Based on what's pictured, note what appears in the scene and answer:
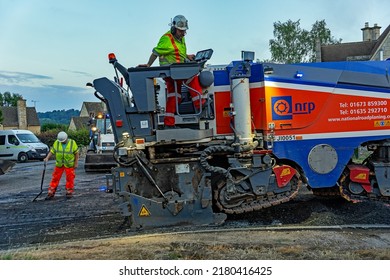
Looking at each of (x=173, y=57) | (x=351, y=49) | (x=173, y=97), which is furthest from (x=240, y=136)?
(x=351, y=49)

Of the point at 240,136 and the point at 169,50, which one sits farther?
the point at 169,50

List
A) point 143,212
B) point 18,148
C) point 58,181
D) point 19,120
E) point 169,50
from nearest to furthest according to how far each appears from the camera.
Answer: point 143,212 < point 169,50 < point 58,181 < point 18,148 < point 19,120

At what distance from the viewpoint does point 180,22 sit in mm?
4809

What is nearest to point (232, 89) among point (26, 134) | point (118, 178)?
point (118, 178)

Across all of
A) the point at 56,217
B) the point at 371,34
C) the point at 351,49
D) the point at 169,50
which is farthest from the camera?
the point at 351,49

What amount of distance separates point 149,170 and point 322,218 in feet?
7.45

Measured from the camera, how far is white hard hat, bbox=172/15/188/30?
15.6 ft

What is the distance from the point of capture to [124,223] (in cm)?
535

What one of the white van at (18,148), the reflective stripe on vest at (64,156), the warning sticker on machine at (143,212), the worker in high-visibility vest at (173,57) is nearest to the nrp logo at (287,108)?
the worker in high-visibility vest at (173,57)

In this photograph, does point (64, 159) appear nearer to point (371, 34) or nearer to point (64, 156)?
point (64, 156)

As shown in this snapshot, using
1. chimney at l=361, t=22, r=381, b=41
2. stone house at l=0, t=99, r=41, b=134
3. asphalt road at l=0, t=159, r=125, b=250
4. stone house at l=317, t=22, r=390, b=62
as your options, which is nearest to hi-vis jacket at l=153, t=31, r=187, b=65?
asphalt road at l=0, t=159, r=125, b=250

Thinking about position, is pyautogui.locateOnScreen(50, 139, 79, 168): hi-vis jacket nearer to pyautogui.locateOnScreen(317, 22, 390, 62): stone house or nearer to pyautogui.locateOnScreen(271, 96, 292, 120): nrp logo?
pyautogui.locateOnScreen(271, 96, 292, 120): nrp logo

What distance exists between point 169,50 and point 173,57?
0.34 ft
